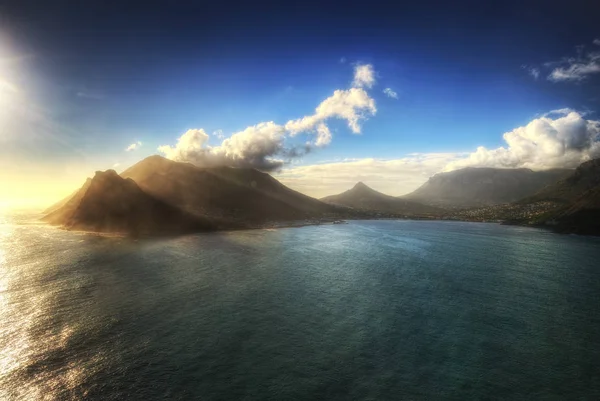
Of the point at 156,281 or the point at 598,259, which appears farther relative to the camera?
the point at 598,259

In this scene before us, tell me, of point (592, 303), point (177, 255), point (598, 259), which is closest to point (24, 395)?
point (177, 255)

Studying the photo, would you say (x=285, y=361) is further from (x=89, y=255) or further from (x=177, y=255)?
(x=89, y=255)

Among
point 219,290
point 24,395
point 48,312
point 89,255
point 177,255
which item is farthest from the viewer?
point 177,255

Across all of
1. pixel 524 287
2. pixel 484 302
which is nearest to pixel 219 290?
pixel 484 302

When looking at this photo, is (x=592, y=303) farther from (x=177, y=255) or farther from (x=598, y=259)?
(x=177, y=255)

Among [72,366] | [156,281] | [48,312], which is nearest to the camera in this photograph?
[72,366]

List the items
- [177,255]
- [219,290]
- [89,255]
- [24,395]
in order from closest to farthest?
[24,395]
[219,290]
[89,255]
[177,255]
